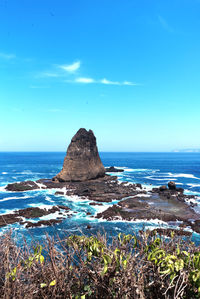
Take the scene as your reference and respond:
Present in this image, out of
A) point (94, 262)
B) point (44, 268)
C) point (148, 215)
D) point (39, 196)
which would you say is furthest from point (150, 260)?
point (39, 196)

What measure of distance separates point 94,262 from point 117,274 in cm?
79

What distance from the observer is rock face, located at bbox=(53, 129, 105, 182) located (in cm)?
6575

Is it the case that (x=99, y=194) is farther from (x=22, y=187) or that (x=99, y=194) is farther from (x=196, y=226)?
(x=196, y=226)

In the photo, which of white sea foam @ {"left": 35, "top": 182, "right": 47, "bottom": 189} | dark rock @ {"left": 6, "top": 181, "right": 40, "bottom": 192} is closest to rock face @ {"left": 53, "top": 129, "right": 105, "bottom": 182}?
white sea foam @ {"left": 35, "top": 182, "right": 47, "bottom": 189}

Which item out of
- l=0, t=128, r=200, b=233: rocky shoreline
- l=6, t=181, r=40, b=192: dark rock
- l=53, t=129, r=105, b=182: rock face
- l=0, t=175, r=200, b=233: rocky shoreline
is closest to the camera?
l=0, t=175, r=200, b=233: rocky shoreline

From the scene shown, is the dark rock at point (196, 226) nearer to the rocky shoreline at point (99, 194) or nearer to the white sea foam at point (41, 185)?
the rocky shoreline at point (99, 194)

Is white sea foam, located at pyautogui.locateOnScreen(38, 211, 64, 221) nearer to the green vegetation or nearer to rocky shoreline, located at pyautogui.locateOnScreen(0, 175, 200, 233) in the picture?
rocky shoreline, located at pyautogui.locateOnScreen(0, 175, 200, 233)

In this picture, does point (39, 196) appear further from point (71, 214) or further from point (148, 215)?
point (148, 215)

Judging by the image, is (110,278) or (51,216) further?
(51,216)

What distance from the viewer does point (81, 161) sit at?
220 feet

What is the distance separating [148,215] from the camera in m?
35.7

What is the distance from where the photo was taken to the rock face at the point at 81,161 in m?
65.8

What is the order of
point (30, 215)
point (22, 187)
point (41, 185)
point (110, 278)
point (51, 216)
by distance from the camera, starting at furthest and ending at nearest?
point (41, 185), point (22, 187), point (51, 216), point (30, 215), point (110, 278)

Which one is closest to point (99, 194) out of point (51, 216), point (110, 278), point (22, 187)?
point (51, 216)
